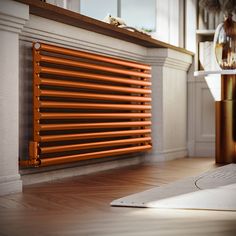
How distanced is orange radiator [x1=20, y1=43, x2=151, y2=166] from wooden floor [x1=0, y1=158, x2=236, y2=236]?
0.25 meters

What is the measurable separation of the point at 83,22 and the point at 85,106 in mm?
430

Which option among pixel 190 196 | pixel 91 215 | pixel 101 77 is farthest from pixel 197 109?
pixel 91 215

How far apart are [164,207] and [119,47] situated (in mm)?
1743

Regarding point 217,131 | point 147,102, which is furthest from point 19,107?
point 217,131

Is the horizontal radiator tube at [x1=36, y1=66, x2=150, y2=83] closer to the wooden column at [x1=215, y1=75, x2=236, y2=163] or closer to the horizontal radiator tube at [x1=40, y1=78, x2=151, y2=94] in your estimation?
the horizontal radiator tube at [x1=40, y1=78, x2=151, y2=94]

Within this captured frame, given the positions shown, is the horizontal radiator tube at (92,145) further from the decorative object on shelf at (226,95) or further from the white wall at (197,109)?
the white wall at (197,109)

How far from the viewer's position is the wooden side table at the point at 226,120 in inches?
156

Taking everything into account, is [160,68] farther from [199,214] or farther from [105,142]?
[199,214]

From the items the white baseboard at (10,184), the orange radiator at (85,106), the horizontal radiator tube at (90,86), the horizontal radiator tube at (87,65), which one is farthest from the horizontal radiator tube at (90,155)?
the horizontal radiator tube at (87,65)

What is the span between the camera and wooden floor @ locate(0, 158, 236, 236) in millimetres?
1626

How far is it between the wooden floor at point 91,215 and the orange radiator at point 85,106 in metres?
0.25

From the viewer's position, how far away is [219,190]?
93.0 inches

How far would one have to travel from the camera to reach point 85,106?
3.03 m

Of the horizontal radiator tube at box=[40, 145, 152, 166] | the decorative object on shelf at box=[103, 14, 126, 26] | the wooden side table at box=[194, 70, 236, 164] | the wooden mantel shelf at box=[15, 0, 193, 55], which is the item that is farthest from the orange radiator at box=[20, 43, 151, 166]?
the wooden side table at box=[194, 70, 236, 164]
